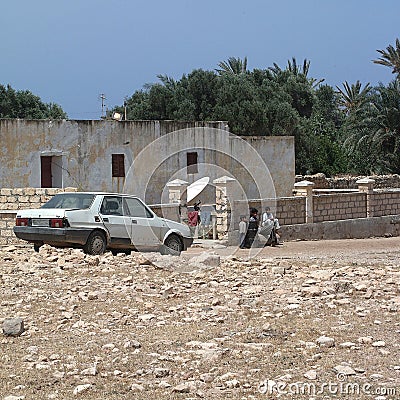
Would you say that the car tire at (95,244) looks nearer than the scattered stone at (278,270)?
No

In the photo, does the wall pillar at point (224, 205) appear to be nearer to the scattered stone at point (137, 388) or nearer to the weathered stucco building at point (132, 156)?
the weathered stucco building at point (132, 156)

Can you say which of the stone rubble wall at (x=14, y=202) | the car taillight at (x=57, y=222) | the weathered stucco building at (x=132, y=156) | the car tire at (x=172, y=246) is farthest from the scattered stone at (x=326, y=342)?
the weathered stucco building at (x=132, y=156)

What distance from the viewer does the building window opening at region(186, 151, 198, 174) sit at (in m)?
34.1

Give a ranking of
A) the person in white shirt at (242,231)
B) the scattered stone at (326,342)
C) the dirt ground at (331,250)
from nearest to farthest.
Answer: the scattered stone at (326,342) < the dirt ground at (331,250) < the person in white shirt at (242,231)

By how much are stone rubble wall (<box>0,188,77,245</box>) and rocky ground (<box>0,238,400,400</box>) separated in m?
5.40

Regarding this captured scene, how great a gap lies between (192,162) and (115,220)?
59.9ft

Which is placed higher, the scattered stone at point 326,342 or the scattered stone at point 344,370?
the scattered stone at point 326,342

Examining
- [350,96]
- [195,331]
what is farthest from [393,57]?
[195,331]

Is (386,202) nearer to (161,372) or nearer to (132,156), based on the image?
(132,156)

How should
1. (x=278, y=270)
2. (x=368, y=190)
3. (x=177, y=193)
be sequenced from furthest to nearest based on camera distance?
(x=368, y=190) → (x=177, y=193) → (x=278, y=270)

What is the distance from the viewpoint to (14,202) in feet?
66.3

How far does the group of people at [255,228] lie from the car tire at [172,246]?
585 cm

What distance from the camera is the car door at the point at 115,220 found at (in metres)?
16.1

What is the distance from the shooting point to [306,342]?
820 centimetres
